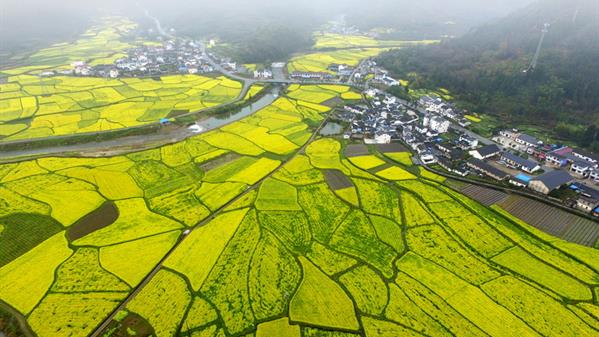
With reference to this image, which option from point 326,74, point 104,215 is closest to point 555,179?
point 104,215

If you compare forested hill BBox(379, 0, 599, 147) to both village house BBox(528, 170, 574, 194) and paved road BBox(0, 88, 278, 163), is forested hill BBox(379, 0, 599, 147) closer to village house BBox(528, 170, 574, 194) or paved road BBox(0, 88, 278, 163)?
village house BBox(528, 170, 574, 194)

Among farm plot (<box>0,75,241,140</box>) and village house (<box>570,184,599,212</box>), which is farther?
farm plot (<box>0,75,241,140</box>)

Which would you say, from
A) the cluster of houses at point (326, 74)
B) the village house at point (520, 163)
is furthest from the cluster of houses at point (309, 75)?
the village house at point (520, 163)

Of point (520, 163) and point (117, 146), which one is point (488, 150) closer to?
point (520, 163)

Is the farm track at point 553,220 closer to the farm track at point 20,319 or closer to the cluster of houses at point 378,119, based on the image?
the cluster of houses at point 378,119

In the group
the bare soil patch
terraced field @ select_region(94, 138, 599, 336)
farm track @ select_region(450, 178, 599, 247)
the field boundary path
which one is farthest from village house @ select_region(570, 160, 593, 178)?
the bare soil patch

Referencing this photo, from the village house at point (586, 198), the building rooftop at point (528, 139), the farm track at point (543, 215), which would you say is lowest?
the farm track at point (543, 215)

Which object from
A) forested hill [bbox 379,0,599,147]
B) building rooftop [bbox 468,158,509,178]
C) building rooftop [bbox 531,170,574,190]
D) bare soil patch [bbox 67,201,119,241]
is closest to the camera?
bare soil patch [bbox 67,201,119,241]
